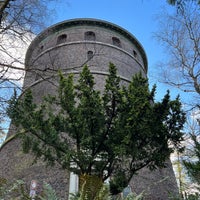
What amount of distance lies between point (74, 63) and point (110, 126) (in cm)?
611

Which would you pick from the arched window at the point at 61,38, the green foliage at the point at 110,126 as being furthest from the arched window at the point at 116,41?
the green foliage at the point at 110,126

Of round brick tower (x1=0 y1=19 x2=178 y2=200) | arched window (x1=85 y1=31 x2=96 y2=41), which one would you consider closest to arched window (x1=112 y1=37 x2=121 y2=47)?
round brick tower (x1=0 y1=19 x2=178 y2=200)

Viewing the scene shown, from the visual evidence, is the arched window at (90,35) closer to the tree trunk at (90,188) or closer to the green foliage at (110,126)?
the green foliage at (110,126)

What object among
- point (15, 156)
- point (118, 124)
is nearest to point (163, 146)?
point (118, 124)

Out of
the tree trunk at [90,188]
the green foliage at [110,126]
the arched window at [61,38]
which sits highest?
the arched window at [61,38]

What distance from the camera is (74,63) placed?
1150 cm

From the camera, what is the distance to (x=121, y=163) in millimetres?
5875

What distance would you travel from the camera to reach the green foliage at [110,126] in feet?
18.1

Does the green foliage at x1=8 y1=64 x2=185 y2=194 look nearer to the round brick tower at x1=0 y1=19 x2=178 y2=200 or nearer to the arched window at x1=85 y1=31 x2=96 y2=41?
the round brick tower at x1=0 y1=19 x2=178 y2=200

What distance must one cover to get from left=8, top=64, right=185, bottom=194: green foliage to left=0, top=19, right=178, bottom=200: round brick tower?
97 centimetres

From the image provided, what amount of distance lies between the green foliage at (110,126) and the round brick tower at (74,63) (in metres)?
0.97

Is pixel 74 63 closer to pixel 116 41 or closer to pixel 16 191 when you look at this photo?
pixel 116 41

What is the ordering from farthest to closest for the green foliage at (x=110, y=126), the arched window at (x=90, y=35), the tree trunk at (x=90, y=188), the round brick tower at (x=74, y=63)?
the arched window at (x=90, y=35), the round brick tower at (x=74, y=63), the green foliage at (x=110, y=126), the tree trunk at (x=90, y=188)

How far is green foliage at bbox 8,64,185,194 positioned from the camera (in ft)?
18.1
